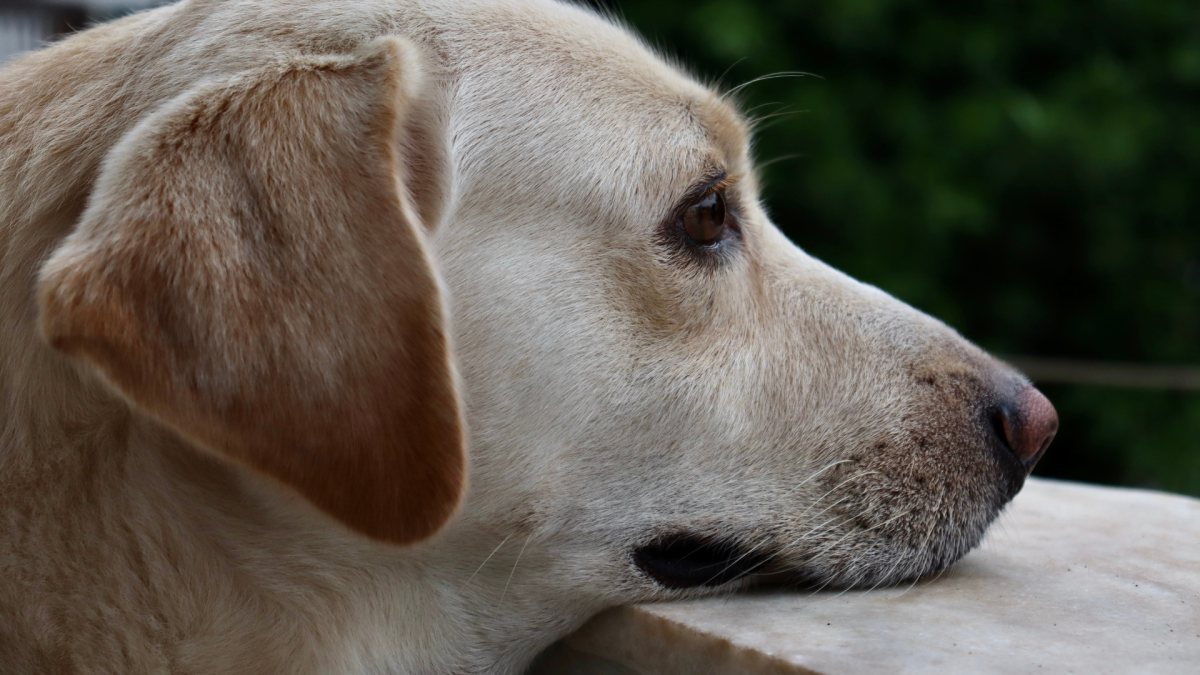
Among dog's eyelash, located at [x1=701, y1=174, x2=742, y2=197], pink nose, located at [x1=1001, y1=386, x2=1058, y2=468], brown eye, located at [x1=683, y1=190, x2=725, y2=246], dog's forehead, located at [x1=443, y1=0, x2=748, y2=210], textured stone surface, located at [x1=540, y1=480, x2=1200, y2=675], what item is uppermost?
dog's forehead, located at [x1=443, y1=0, x2=748, y2=210]

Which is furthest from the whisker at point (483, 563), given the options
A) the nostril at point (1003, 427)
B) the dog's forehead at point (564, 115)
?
the nostril at point (1003, 427)

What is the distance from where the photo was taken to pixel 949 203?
5.13 m

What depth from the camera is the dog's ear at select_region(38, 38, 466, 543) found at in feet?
4.69

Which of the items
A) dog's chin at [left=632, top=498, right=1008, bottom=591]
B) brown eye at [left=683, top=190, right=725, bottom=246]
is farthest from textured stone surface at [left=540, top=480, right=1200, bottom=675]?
brown eye at [left=683, top=190, right=725, bottom=246]

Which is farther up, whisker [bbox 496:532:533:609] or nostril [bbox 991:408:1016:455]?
nostril [bbox 991:408:1016:455]

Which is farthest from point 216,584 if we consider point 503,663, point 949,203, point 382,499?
point 949,203

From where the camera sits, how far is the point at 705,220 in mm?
2021

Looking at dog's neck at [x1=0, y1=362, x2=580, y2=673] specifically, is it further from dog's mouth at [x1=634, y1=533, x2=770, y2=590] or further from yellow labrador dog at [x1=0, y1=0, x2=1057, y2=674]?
dog's mouth at [x1=634, y1=533, x2=770, y2=590]

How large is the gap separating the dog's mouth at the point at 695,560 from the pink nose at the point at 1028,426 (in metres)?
0.56

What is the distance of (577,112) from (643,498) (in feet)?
2.33

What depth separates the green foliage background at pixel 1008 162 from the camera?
518 centimetres

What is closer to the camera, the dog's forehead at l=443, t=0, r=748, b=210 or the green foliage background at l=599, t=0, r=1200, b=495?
the dog's forehead at l=443, t=0, r=748, b=210

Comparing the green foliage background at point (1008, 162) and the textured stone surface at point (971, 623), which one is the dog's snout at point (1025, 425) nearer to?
the textured stone surface at point (971, 623)

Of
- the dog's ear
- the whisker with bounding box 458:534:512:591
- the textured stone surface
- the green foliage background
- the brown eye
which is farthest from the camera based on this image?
the green foliage background
